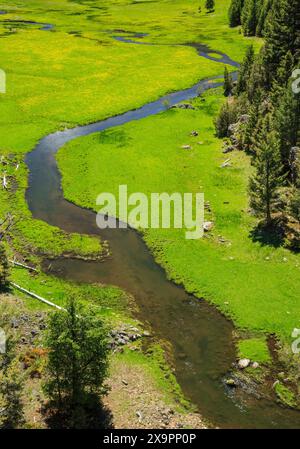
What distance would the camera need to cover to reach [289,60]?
2692 inches

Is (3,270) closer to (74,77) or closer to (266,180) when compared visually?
(266,180)

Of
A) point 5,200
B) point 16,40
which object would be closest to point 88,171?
Answer: point 5,200

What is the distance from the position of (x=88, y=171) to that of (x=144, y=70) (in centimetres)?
6067

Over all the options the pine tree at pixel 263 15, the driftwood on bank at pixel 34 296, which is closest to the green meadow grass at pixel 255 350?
the driftwood on bank at pixel 34 296

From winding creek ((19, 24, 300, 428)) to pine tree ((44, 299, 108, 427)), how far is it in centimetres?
800

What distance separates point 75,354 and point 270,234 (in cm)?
2900

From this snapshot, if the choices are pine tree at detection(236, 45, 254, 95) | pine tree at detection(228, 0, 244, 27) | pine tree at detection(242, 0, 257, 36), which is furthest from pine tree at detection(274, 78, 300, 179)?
pine tree at detection(228, 0, 244, 27)

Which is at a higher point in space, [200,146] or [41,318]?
[200,146]

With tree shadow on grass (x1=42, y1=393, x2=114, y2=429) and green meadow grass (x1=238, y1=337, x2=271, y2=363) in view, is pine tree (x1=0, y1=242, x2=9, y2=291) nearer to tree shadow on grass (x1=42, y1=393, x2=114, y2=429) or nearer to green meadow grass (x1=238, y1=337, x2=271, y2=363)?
tree shadow on grass (x1=42, y1=393, x2=114, y2=429)

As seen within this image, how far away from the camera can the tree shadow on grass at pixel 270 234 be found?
156 feet

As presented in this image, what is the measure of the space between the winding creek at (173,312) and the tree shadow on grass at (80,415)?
6.41m

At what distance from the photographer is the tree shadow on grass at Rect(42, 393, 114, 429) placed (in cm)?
2819

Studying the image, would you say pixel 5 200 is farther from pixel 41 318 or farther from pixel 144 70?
pixel 144 70

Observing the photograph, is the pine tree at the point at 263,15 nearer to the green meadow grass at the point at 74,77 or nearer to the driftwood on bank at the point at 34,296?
the green meadow grass at the point at 74,77
